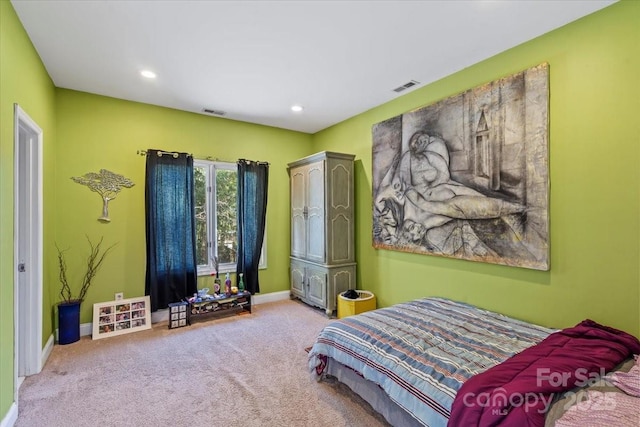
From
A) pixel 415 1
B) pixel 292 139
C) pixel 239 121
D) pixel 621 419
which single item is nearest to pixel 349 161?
pixel 292 139

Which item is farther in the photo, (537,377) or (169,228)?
(169,228)

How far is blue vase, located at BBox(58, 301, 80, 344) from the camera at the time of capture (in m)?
3.19

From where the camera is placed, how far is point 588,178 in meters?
2.22

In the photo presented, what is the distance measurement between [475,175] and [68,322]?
4.41m

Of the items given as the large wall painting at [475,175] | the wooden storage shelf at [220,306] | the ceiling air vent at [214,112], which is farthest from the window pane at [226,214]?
the large wall painting at [475,175]

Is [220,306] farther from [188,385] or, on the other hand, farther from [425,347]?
[425,347]

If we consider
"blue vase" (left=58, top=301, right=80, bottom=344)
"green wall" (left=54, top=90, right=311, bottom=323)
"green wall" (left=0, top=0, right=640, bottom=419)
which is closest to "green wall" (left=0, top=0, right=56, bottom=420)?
"green wall" (left=0, top=0, right=640, bottom=419)

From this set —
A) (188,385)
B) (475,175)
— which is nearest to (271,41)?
(475,175)

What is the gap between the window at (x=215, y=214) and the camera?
4.25m

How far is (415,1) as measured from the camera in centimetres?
206

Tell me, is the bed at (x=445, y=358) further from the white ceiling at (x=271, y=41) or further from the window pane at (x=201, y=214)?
the window pane at (x=201, y=214)

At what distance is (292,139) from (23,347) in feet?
13.1

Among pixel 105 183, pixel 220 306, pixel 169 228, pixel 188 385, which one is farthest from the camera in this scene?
pixel 220 306

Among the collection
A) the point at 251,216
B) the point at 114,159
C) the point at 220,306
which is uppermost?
the point at 114,159
